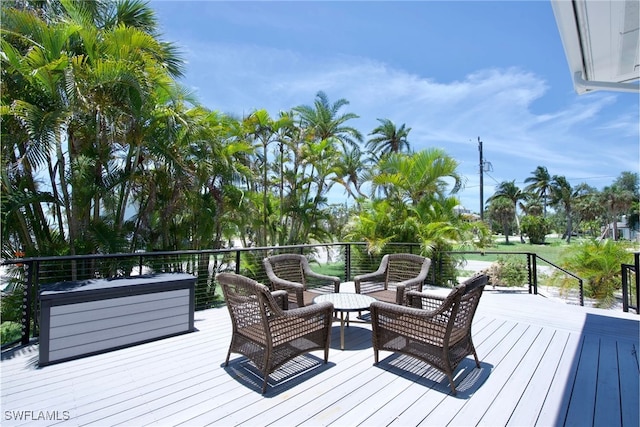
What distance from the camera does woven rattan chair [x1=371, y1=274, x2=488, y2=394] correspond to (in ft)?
7.84

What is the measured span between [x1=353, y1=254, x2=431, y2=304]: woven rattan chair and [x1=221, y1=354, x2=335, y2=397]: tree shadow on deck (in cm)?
143

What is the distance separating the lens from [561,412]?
84.2 inches

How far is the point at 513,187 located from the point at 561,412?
4515 cm

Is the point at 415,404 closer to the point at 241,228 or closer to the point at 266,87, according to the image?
the point at 241,228

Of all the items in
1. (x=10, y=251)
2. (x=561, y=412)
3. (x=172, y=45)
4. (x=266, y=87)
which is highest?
(x=266, y=87)

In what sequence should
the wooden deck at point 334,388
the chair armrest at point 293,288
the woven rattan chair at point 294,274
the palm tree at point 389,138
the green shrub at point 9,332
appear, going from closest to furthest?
1. the wooden deck at point 334,388
2. the chair armrest at point 293,288
3. the woven rattan chair at point 294,274
4. the green shrub at point 9,332
5. the palm tree at point 389,138

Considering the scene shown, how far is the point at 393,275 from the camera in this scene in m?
4.81

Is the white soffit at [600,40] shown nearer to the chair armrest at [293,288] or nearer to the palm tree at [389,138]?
the chair armrest at [293,288]

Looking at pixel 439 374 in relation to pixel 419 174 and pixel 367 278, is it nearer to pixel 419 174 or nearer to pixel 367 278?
pixel 367 278

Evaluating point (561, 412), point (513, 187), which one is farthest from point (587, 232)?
point (561, 412)

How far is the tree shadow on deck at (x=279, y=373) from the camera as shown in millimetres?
2457

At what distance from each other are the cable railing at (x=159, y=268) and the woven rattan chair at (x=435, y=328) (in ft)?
7.65

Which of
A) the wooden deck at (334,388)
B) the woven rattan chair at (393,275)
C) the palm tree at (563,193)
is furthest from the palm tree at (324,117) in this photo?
the palm tree at (563,193)

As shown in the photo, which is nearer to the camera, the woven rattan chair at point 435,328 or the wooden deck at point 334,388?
the wooden deck at point 334,388
